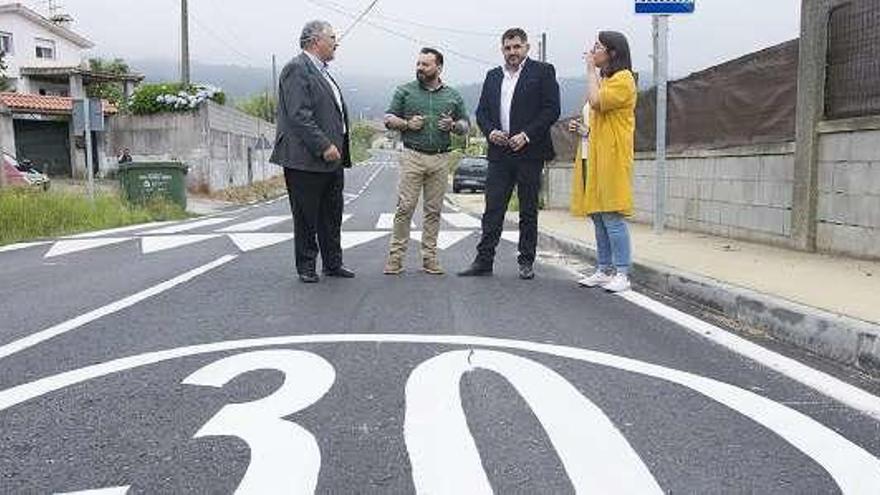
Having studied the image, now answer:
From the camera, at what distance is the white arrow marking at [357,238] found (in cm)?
1039

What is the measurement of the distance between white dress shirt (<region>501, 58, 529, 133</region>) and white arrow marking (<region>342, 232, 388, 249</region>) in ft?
11.2

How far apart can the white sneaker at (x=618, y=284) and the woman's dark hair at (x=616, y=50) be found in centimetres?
151

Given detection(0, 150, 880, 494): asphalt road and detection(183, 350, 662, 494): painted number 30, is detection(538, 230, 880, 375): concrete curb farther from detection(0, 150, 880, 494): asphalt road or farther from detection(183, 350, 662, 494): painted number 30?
detection(183, 350, 662, 494): painted number 30

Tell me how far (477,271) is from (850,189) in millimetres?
3126

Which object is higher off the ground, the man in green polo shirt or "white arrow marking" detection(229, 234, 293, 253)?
the man in green polo shirt

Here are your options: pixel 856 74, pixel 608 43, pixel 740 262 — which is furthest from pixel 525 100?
pixel 856 74

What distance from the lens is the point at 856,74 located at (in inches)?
289

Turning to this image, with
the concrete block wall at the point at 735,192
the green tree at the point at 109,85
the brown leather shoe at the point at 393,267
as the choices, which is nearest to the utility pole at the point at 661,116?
the concrete block wall at the point at 735,192

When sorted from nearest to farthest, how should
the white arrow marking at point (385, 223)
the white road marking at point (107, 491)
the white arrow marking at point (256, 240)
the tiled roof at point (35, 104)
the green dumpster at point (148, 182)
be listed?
the white road marking at point (107, 491) < the white arrow marking at point (256, 240) < the white arrow marking at point (385, 223) < the green dumpster at point (148, 182) < the tiled roof at point (35, 104)

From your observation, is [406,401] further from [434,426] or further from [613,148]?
[613,148]

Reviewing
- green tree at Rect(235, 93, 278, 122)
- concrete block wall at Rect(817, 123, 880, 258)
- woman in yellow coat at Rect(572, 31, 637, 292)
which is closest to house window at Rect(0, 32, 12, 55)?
green tree at Rect(235, 93, 278, 122)

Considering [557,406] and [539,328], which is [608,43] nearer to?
[539,328]

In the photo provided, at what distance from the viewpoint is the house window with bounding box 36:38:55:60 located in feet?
176

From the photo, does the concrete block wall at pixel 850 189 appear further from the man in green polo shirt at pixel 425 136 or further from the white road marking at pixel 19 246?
the white road marking at pixel 19 246
